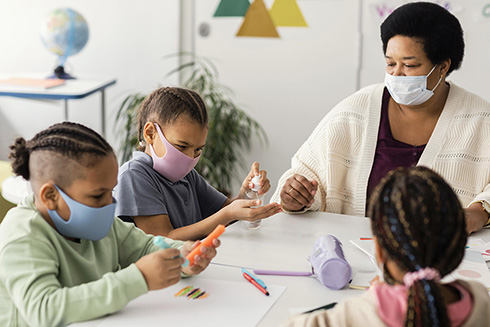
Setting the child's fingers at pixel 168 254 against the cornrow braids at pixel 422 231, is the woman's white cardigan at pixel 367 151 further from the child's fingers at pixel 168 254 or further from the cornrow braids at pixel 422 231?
the cornrow braids at pixel 422 231

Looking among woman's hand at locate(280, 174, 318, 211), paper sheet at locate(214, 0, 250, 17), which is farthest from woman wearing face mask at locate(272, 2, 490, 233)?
paper sheet at locate(214, 0, 250, 17)

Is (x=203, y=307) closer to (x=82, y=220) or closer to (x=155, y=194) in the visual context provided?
(x=82, y=220)

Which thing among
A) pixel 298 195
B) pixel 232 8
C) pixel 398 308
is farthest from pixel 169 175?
pixel 232 8

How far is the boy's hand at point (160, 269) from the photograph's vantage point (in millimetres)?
1157

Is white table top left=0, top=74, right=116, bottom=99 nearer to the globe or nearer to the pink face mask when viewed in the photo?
the globe

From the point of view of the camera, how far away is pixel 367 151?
2.00 m

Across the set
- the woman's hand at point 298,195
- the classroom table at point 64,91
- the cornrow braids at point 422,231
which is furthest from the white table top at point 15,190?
the cornrow braids at point 422,231

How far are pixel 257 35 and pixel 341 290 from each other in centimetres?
249

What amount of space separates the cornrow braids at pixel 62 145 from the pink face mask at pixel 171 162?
43 centimetres

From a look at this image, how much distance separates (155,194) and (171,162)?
10cm

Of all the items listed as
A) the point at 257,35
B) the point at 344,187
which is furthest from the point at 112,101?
the point at 344,187

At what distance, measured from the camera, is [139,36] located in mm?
3754

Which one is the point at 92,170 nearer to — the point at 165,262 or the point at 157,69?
the point at 165,262

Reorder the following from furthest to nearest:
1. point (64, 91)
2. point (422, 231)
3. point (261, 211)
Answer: point (64, 91), point (261, 211), point (422, 231)
